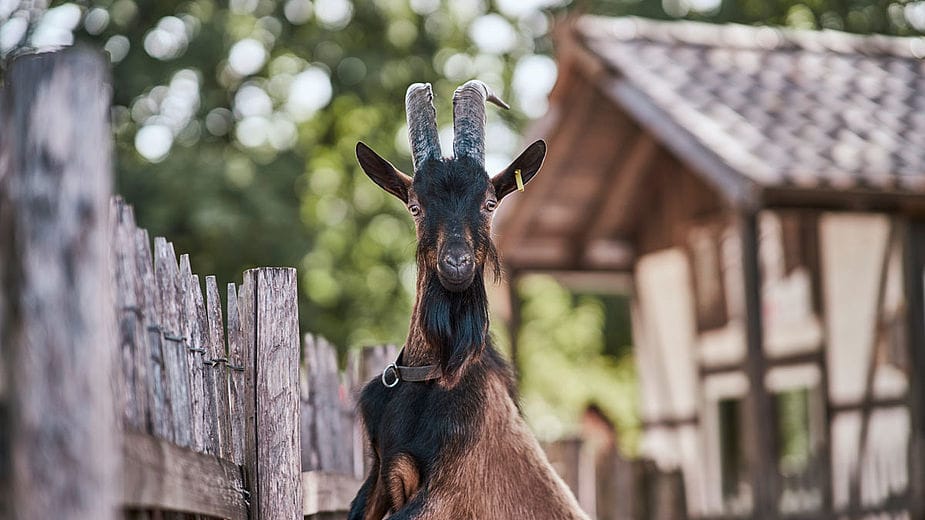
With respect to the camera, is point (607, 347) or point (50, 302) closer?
point (50, 302)

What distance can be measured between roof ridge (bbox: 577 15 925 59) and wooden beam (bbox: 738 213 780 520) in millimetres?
3009

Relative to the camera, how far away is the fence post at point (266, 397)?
4293 millimetres

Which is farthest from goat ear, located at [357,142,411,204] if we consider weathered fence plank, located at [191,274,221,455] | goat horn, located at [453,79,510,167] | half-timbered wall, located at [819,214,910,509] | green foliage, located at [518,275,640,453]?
green foliage, located at [518,275,640,453]

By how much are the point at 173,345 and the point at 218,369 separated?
1.91 feet

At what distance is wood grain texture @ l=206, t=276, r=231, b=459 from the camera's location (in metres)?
3.96

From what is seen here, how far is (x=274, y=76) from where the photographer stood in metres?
20.9

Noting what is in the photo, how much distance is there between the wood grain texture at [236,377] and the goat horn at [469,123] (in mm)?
1035

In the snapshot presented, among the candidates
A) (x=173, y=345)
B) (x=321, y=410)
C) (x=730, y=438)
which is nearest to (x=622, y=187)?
(x=730, y=438)

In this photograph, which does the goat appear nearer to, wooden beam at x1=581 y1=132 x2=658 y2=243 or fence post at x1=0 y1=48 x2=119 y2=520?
fence post at x1=0 y1=48 x2=119 y2=520

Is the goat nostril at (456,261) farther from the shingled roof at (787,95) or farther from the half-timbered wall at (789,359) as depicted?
the half-timbered wall at (789,359)

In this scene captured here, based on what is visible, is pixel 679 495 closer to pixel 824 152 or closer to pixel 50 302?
pixel 824 152

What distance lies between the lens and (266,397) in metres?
4.30

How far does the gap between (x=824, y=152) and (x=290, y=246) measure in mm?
8228

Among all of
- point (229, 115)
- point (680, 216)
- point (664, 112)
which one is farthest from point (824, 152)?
point (229, 115)
